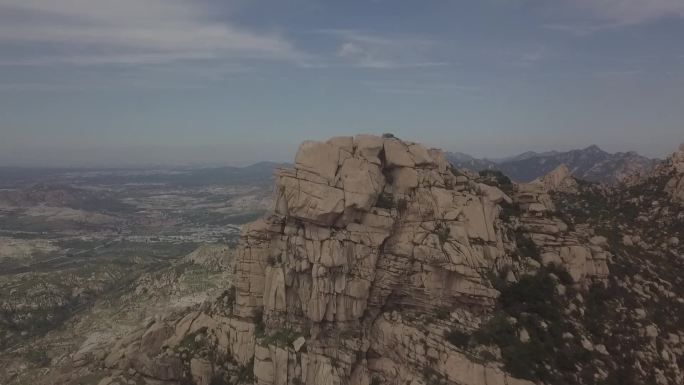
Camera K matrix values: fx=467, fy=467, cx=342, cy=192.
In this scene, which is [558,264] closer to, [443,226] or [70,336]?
[443,226]

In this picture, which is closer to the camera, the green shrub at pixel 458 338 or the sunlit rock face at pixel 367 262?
the green shrub at pixel 458 338

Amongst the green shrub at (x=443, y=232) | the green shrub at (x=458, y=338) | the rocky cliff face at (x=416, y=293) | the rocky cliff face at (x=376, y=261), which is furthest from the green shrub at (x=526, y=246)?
the green shrub at (x=458, y=338)

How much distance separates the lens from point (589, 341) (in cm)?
3725

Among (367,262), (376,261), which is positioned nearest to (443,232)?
(376,261)

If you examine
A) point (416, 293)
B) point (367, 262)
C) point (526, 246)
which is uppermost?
point (526, 246)

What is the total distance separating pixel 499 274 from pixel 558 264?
6.37 meters

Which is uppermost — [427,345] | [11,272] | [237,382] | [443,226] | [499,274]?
[443,226]

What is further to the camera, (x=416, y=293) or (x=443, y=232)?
(x=443, y=232)

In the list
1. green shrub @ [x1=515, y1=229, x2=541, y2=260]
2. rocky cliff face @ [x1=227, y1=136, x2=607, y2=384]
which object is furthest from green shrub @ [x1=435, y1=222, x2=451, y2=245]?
green shrub @ [x1=515, y1=229, x2=541, y2=260]

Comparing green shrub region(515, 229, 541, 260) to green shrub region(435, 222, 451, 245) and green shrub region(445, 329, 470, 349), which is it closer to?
green shrub region(435, 222, 451, 245)

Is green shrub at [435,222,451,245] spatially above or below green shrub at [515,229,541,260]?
above

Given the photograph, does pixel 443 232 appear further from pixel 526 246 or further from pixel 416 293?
pixel 526 246

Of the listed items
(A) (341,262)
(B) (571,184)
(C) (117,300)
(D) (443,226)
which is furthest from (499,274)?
(C) (117,300)

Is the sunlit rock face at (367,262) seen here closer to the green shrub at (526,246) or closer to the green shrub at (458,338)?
the green shrub at (458,338)
